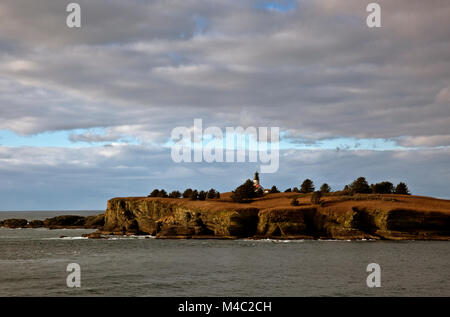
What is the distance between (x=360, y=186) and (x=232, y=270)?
89.6 m

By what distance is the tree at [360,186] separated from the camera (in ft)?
446

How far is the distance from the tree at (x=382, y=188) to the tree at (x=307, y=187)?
24.4 metres

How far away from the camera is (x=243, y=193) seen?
13625cm

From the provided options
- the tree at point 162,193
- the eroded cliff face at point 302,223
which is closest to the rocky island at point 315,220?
the eroded cliff face at point 302,223

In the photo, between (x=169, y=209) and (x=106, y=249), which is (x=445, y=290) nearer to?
(x=106, y=249)

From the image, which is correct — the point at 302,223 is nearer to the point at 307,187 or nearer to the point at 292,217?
the point at 292,217

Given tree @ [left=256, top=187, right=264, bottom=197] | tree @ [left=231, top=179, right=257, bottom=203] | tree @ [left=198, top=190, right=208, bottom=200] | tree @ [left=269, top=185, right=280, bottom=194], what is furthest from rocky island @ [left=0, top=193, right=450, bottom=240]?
tree @ [left=269, top=185, right=280, bottom=194]

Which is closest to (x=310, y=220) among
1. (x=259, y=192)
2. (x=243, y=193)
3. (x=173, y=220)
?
(x=243, y=193)

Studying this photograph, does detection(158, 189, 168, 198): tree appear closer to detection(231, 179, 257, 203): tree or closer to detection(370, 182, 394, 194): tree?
detection(231, 179, 257, 203): tree

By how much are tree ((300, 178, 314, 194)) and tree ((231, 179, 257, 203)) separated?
2454 cm

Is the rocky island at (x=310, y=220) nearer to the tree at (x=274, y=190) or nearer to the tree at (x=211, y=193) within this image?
the tree at (x=211, y=193)

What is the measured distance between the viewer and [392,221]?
102 m
